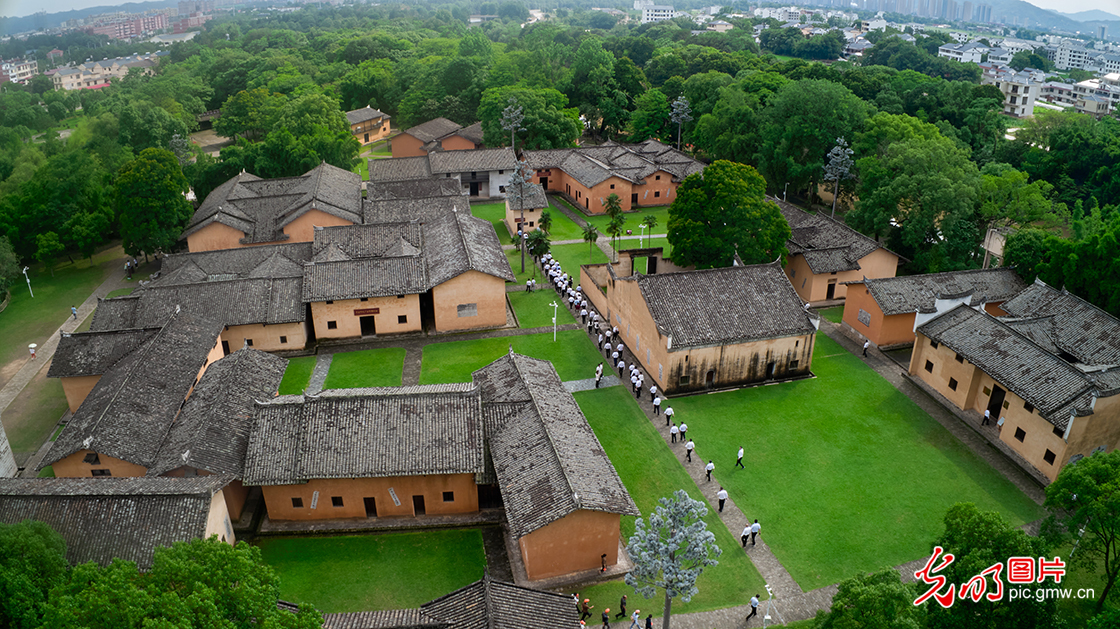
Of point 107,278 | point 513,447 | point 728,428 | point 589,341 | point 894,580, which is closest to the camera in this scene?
point 894,580

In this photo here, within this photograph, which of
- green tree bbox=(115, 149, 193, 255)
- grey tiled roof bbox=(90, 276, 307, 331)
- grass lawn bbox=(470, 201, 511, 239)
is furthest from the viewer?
grass lawn bbox=(470, 201, 511, 239)

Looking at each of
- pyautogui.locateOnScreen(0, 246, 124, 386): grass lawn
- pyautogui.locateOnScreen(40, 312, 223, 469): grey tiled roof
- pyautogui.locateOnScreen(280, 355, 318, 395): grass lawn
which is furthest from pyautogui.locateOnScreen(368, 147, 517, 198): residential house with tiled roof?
pyautogui.locateOnScreen(40, 312, 223, 469): grey tiled roof

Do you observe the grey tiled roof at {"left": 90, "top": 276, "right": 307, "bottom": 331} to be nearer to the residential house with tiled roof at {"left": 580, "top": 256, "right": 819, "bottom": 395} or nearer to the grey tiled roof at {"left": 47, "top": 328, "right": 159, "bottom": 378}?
the grey tiled roof at {"left": 47, "top": 328, "right": 159, "bottom": 378}

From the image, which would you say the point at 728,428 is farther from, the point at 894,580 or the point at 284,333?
the point at 284,333

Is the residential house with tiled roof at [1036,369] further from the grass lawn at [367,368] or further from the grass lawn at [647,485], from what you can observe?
the grass lawn at [367,368]

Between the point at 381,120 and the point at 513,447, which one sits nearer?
the point at 513,447

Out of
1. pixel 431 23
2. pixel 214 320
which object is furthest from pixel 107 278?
pixel 431 23

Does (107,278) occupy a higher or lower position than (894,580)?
lower
